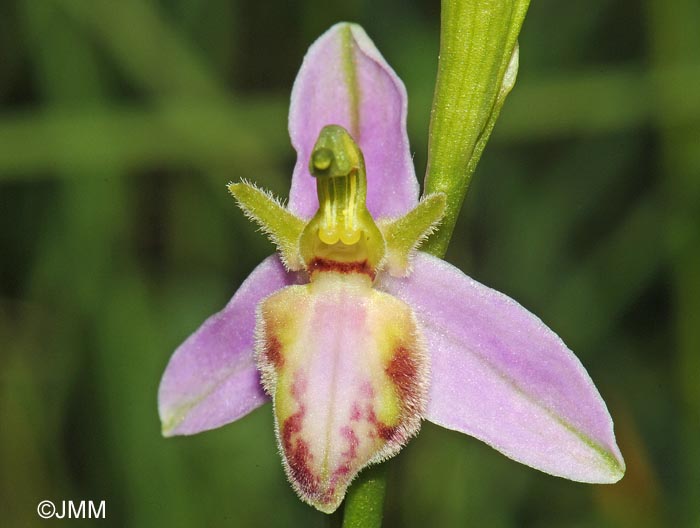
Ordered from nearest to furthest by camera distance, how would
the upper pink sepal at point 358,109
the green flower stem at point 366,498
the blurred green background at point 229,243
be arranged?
the green flower stem at point 366,498 → the upper pink sepal at point 358,109 → the blurred green background at point 229,243

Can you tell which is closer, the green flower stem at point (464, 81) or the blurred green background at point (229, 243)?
the green flower stem at point (464, 81)

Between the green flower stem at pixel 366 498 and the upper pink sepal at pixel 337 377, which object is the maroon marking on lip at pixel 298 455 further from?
the green flower stem at pixel 366 498

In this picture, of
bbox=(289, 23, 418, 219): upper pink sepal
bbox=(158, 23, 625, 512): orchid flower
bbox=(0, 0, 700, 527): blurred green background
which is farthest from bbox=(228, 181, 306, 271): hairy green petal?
bbox=(0, 0, 700, 527): blurred green background

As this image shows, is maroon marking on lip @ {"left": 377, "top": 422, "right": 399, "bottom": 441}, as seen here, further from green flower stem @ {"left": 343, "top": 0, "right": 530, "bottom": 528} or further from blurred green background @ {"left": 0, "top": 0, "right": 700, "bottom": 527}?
blurred green background @ {"left": 0, "top": 0, "right": 700, "bottom": 527}

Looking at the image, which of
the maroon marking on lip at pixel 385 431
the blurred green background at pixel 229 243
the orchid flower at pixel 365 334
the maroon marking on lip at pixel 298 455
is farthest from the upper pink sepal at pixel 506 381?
the blurred green background at pixel 229 243

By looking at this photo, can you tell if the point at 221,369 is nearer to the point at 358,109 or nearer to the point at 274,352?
the point at 274,352

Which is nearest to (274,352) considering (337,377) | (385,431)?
(337,377)

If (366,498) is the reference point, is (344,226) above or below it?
above
